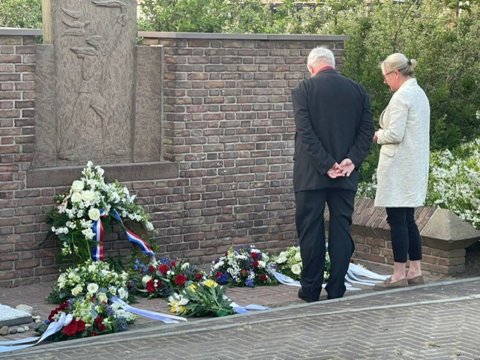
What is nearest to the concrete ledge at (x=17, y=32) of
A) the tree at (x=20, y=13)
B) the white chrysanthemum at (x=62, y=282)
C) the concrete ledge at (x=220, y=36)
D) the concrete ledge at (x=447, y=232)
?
the concrete ledge at (x=220, y=36)

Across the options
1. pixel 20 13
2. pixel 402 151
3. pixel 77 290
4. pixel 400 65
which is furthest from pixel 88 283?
pixel 20 13

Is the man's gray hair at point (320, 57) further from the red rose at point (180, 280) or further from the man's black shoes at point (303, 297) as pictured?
the red rose at point (180, 280)

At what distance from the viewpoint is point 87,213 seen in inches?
375

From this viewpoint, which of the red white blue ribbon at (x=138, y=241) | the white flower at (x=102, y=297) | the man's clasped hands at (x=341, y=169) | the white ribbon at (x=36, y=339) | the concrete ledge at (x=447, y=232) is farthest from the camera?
the concrete ledge at (x=447, y=232)

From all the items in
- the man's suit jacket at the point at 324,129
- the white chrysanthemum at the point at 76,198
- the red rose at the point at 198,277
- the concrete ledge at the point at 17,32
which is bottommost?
the red rose at the point at 198,277

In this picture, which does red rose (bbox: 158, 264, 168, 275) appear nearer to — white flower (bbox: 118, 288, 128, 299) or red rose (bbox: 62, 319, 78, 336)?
white flower (bbox: 118, 288, 128, 299)

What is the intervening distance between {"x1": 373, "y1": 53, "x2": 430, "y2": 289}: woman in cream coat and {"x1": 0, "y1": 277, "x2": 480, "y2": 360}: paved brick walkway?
0.72 m

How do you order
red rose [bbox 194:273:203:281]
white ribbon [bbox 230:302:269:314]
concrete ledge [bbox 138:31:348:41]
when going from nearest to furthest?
white ribbon [bbox 230:302:269:314] → red rose [bbox 194:273:203:281] → concrete ledge [bbox 138:31:348:41]

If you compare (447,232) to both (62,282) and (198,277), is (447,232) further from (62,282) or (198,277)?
(62,282)

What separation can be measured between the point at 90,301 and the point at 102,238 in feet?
5.06

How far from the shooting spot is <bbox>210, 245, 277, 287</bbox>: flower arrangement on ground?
9586 mm

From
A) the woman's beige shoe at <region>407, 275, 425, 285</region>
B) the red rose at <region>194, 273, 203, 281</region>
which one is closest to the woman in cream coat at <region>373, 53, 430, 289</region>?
the woman's beige shoe at <region>407, 275, 425, 285</region>

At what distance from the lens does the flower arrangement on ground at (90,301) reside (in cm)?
771

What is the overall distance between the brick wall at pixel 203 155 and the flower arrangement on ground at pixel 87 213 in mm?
226
